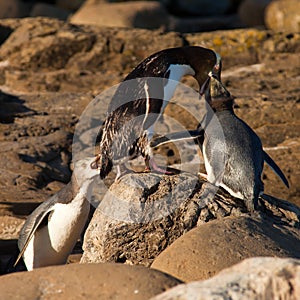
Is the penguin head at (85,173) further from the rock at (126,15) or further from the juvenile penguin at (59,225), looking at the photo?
the rock at (126,15)

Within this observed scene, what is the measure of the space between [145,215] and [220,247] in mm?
844

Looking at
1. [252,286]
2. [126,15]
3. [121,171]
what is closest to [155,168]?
[121,171]

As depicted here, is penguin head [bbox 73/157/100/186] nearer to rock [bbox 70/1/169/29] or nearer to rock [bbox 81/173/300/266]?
rock [bbox 81/173/300/266]

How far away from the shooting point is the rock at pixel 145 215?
19.7 feet

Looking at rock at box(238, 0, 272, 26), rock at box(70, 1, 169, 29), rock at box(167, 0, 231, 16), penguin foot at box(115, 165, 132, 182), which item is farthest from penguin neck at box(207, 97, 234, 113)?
rock at box(167, 0, 231, 16)

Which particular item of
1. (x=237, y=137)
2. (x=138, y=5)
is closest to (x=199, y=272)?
(x=237, y=137)

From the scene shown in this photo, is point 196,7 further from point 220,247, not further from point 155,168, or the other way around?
point 220,247

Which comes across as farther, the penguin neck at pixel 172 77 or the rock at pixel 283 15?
the rock at pixel 283 15

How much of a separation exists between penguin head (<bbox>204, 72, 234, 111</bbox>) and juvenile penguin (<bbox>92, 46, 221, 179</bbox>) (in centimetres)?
23

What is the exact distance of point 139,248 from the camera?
6.02m

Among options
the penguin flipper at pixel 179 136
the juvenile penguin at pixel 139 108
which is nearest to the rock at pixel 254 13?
the juvenile penguin at pixel 139 108

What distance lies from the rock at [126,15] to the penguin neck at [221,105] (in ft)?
32.5

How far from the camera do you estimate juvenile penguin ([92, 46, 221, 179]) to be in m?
6.80

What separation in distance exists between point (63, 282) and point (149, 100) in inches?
120
